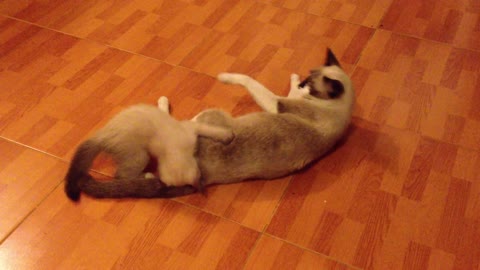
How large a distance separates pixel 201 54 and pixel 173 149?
93cm

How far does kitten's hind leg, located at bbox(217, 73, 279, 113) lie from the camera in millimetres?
1815

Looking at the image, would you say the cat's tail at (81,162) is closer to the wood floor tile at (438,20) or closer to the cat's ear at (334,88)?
the cat's ear at (334,88)

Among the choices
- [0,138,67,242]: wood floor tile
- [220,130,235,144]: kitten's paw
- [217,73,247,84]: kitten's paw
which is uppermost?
[220,130,235,144]: kitten's paw

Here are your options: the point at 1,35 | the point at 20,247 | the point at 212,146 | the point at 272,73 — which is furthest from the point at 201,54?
the point at 20,247

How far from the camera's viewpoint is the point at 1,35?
91.6 inches

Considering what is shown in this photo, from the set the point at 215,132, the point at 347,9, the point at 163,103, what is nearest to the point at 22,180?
the point at 163,103

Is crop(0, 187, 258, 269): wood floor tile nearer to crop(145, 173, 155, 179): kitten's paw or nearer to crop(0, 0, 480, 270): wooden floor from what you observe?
crop(0, 0, 480, 270): wooden floor

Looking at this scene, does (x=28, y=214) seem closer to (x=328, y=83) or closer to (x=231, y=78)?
(x=231, y=78)

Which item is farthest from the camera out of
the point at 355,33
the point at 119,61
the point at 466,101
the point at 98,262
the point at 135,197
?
the point at 355,33

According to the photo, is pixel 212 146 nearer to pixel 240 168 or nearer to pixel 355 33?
pixel 240 168

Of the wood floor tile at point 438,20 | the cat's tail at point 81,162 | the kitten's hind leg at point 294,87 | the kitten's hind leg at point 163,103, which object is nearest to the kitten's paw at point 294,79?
the kitten's hind leg at point 294,87

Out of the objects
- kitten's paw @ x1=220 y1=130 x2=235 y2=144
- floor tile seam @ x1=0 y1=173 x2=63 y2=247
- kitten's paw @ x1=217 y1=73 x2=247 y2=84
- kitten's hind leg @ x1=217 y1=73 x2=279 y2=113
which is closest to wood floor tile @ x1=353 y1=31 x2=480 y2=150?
kitten's hind leg @ x1=217 y1=73 x2=279 y2=113

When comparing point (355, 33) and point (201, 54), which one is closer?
point (201, 54)

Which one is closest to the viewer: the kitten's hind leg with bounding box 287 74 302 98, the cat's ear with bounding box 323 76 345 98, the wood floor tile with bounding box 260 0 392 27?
the cat's ear with bounding box 323 76 345 98
